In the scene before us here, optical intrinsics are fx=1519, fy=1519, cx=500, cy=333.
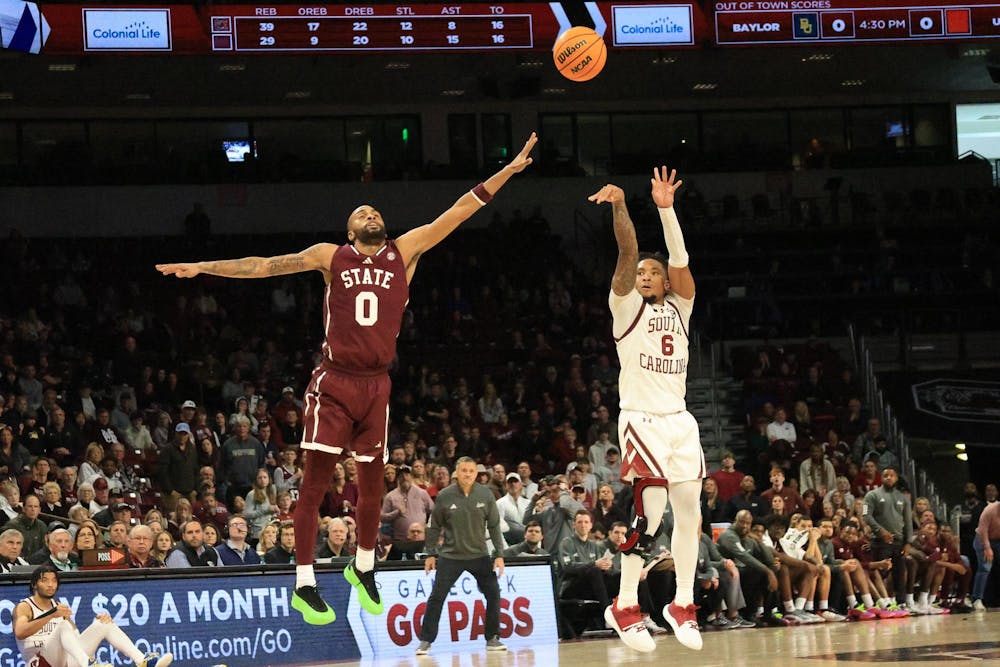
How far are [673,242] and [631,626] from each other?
2562mm

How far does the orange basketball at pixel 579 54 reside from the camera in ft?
40.8

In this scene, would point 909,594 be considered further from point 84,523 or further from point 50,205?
point 50,205

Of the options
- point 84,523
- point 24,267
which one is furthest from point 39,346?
point 84,523

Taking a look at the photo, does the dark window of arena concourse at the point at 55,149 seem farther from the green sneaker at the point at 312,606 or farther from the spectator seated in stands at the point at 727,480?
the green sneaker at the point at 312,606

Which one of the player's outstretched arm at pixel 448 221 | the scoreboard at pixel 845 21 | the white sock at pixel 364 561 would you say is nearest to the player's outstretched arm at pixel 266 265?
the player's outstretched arm at pixel 448 221

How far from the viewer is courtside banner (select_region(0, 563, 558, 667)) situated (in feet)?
45.2

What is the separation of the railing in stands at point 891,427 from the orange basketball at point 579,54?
538 inches

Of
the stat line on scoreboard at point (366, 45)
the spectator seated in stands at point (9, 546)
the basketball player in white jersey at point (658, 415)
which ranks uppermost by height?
the stat line on scoreboard at point (366, 45)

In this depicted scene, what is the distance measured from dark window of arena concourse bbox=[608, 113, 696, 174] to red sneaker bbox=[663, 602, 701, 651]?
2356 cm

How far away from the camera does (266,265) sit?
9.20 metres

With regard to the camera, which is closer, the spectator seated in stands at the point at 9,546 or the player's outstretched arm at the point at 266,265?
the player's outstretched arm at the point at 266,265

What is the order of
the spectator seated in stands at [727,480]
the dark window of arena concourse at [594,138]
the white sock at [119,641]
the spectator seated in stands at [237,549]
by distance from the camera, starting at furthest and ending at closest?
1. the dark window of arena concourse at [594,138]
2. the spectator seated in stands at [727,480]
3. the spectator seated in stands at [237,549]
4. the white sock at [119,641]

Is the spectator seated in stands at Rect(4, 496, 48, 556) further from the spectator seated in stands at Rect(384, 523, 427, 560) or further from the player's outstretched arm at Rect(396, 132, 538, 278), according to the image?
the player's outstretched arm at Rect(396, 132, 538, 278)

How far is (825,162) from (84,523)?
2257 cm
